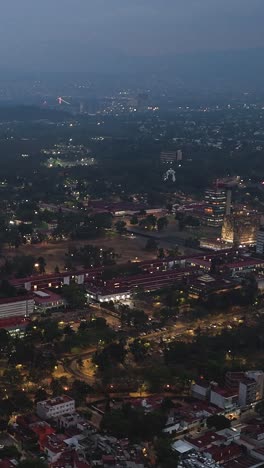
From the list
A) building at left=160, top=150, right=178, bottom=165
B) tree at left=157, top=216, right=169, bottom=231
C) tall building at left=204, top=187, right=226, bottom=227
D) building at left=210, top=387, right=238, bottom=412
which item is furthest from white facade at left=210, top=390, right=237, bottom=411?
building at left=160, top=150, right=178, bottom=165

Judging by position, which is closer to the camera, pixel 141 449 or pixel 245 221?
pixel 141 449

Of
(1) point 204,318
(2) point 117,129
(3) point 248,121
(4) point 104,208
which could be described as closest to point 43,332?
(1) point 204,318

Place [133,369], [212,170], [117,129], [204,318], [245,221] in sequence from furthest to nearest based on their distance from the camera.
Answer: [117,129], [212,170], [245,221], [204,318], [133,369]

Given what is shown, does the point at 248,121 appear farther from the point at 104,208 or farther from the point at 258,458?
the point at 258,458

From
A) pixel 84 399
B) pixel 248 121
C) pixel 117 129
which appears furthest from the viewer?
pixel 248 121

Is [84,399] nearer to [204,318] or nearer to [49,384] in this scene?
[49,384]

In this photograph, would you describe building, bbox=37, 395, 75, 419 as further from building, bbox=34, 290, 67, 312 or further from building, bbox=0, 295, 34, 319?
building, bbox=34, 290, 67, 312

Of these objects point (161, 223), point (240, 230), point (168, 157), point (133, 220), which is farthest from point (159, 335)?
point (168, 157)
